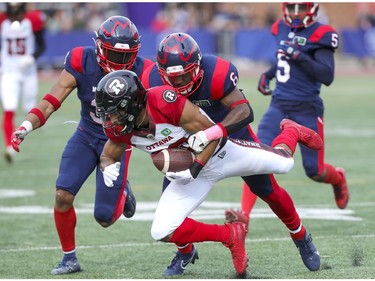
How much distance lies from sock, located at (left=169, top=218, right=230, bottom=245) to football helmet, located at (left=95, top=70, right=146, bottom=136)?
65 centimetres

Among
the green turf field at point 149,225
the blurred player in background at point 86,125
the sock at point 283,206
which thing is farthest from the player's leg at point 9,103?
the sock at point 283,206

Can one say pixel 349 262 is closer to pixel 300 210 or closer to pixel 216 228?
pixel 216 228

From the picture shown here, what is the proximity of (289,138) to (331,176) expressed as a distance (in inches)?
71.8

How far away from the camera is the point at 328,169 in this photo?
7.81 meters

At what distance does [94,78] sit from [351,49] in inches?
827

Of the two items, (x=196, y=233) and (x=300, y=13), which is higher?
(x=300, y=13)

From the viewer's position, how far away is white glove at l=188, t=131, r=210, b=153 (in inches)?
214

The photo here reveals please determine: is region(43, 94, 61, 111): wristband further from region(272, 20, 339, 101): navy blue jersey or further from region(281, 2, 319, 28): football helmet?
region(281, 2, 319, 28): football helmet

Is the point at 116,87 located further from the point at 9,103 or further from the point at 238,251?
the point at 9,103

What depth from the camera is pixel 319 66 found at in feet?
24.5

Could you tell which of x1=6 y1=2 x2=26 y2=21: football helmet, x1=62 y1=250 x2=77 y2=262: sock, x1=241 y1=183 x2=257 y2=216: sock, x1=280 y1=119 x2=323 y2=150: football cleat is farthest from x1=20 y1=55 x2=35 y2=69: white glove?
x1=280 y1=119 x2=323 y2=150: football cleat

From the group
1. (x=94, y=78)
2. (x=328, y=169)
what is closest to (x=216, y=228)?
(x=94, y=78)

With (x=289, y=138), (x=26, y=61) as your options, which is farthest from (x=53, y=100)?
(x=26, y=61)

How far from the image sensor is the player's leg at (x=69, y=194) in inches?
241
